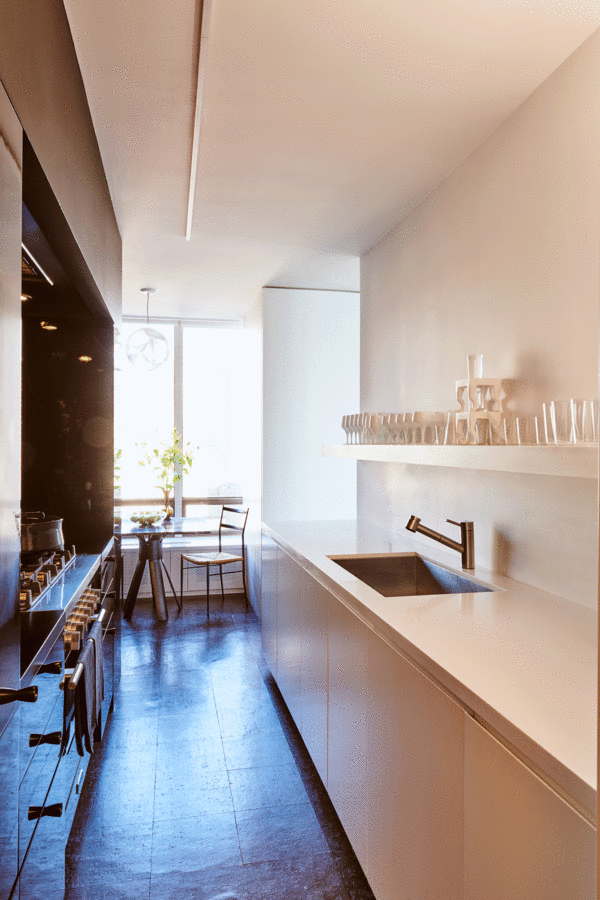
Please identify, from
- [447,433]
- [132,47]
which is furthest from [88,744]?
[132,47]

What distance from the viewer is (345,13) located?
1700 mm

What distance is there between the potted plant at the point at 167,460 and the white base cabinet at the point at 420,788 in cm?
354

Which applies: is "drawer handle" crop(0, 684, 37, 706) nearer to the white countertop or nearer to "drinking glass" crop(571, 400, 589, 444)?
the white countertop

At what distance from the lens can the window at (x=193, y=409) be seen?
612 cm

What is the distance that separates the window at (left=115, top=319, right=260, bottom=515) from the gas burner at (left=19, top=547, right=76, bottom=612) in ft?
12.0

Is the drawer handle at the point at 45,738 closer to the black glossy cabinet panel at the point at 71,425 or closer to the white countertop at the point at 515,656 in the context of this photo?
the white countertop at the point at 515,656

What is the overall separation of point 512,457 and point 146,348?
11.5 ft

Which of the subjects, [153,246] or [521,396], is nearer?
[521,396]

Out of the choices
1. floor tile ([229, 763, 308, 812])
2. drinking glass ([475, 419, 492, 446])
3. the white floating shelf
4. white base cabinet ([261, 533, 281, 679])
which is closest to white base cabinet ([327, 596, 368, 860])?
floor tile ([229, 763, 308, 812])

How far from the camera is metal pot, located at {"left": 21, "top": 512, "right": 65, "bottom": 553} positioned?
2.04m

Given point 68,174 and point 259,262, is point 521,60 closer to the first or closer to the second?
point 68,174

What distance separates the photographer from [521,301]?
2.14 meters

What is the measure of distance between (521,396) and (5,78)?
1734 millimetres

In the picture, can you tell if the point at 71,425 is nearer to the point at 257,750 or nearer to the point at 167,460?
the point at 257,750
